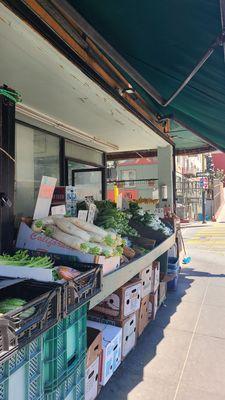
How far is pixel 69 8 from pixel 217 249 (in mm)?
9356

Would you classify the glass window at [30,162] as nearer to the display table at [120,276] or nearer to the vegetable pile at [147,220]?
the vegetable pile at [147,220]

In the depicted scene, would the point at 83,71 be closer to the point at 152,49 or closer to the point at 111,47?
the point at 111,47

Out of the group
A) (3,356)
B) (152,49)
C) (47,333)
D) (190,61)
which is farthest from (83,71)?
(3,356)

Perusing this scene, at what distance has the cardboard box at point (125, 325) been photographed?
3316mm

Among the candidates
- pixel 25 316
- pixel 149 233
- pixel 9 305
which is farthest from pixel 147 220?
pixel 25 316

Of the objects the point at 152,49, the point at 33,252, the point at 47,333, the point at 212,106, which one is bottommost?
the point at 47,333

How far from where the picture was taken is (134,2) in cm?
227

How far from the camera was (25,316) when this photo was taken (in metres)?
1.52

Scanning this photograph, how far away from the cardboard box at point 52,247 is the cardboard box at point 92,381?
2.61 feet

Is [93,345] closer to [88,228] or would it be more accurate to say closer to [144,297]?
[88,228]

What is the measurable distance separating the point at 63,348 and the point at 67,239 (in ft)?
2.99

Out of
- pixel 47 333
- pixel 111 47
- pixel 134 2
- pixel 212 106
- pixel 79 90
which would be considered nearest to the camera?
pixel 47 333

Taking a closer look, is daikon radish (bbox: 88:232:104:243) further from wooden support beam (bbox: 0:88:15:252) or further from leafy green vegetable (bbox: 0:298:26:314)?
leafy green vegetable (bbox: 0:298:26:314)

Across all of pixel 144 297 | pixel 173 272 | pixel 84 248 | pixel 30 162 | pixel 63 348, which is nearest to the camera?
pixel 63 348
